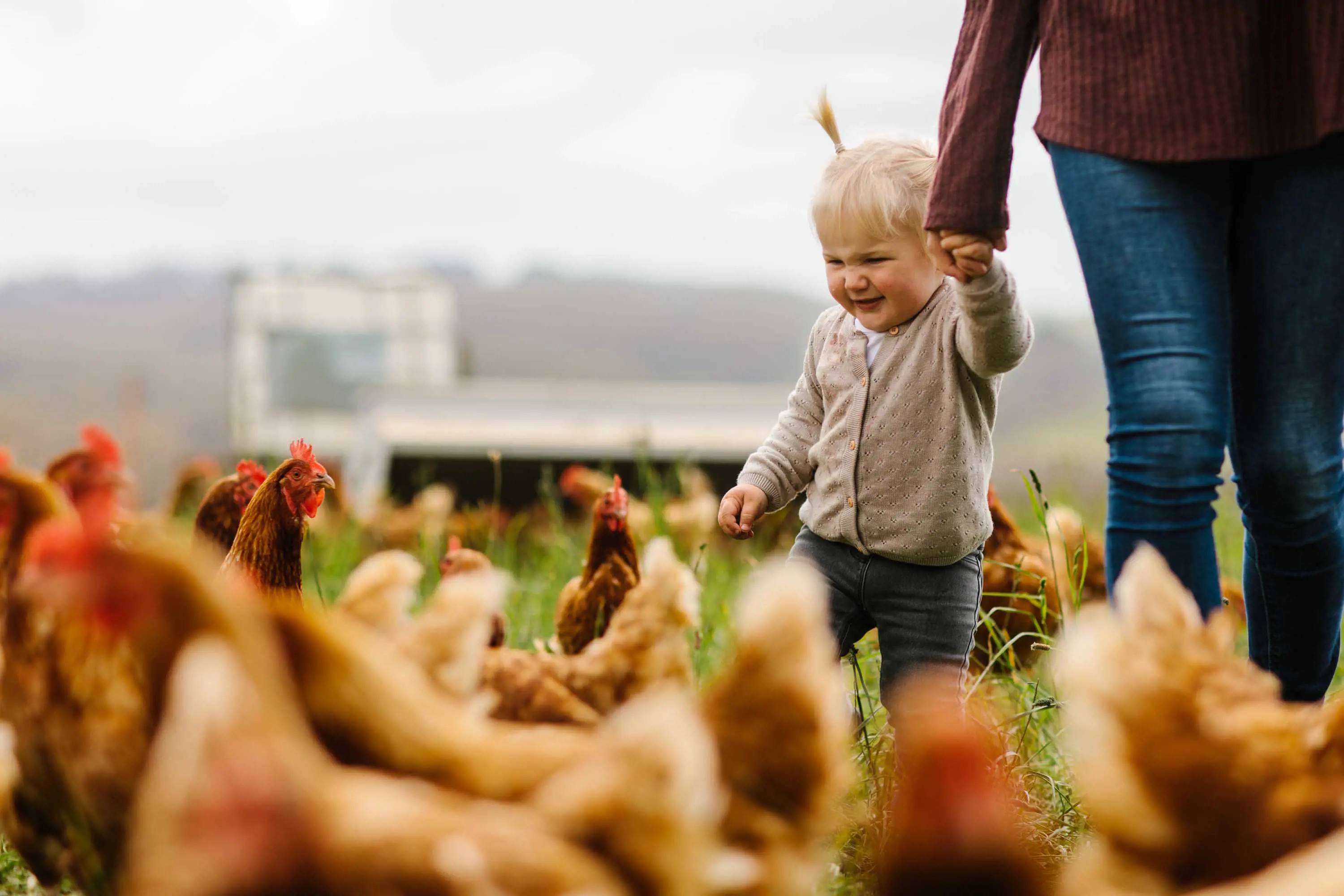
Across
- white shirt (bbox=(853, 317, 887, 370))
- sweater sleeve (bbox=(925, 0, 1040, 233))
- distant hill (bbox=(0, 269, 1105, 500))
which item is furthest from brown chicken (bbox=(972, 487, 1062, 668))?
distant hill (bbox=(0, 269, 1105, 500))

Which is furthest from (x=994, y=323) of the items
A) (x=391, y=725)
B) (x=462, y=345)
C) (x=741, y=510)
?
(x=462, y=345)

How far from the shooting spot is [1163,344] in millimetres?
1711

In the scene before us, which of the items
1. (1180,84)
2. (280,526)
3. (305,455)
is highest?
(1180,84)

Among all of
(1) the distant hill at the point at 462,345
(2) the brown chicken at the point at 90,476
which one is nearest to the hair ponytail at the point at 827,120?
(2) the brown chicken at the point at 90,476

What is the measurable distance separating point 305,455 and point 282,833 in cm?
136

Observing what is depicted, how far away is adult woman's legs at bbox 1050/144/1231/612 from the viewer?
1694 millimetres

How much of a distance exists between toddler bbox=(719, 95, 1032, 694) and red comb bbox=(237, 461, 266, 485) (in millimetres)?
1354

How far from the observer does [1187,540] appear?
171 cm

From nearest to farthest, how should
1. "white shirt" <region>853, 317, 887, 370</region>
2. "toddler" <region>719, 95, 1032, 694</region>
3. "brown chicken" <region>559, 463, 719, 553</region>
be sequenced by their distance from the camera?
"toddler" <region>719, 95, 1032, 694</region>
"white shirt" <region>853, 317, 887, 370</region>
"brown chicken" <region>559, 463, 719, 553</region>

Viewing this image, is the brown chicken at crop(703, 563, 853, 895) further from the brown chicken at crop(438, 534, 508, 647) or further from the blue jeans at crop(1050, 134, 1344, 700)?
the brown chicken at crop(438, 534, 508, 647)

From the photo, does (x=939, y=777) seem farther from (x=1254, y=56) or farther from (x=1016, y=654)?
(x=1016, y=654)

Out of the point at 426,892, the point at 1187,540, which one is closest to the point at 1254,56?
the point at 1187,540

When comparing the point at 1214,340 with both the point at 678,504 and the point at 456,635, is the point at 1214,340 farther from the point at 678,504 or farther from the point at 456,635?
the point at 678,504

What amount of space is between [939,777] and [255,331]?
412 inches
